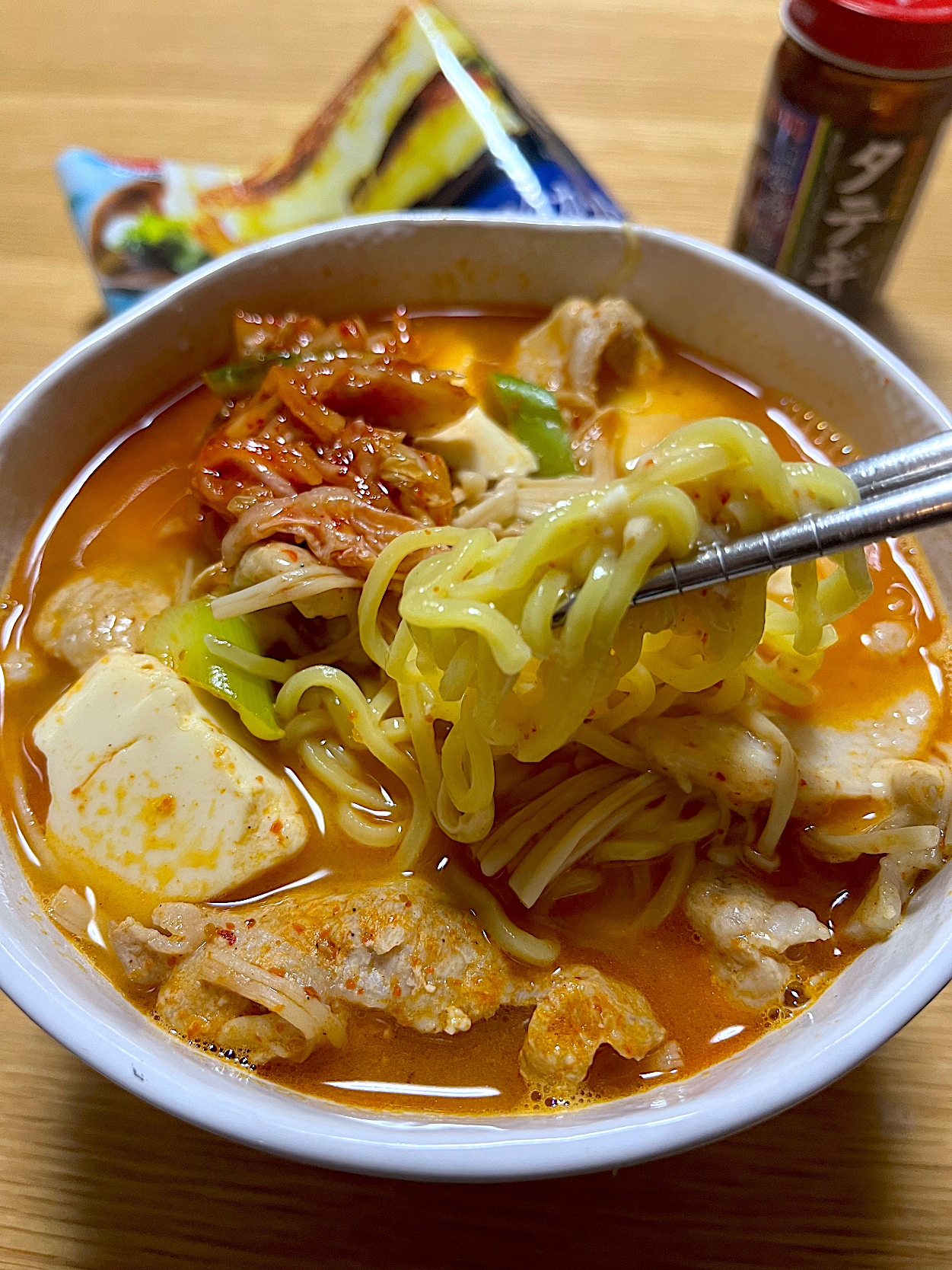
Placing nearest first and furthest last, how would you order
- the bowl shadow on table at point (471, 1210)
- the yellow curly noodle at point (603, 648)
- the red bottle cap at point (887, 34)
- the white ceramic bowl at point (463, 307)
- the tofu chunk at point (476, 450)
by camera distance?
the white ceramic bowl at point (463, 307) < the yellow curly noodle at point (603, 648) < the bowl shadow on table at point (471, 1210) < the red bottle cap at point (887, 34) < the tofu chunk at point (476, 450)

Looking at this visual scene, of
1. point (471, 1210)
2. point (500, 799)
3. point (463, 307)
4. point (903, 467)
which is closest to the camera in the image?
point (903, 467)

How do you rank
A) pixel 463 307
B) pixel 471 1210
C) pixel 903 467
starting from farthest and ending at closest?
pixel 463 307 < pixel 471 1210 < pixel 903 467

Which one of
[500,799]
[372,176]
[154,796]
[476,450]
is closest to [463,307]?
[372,176]

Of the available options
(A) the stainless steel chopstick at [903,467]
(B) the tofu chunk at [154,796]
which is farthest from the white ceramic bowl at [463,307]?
(A) the stainless steel chopstick at [903,467]

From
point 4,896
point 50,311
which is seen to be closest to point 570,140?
point 50,311

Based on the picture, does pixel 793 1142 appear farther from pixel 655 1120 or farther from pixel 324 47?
pixel 324 47

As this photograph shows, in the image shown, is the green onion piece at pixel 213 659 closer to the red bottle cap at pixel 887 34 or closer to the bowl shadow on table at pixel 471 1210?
the bowl shadow on table at pixel 471 1210

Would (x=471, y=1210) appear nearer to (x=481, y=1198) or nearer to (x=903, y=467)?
(x=481, y=1198)
